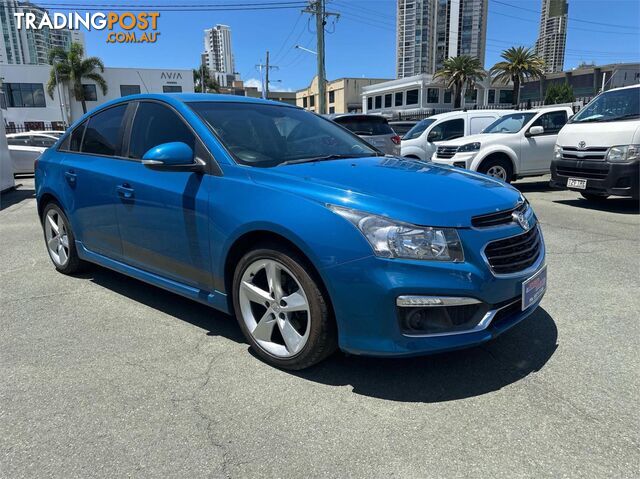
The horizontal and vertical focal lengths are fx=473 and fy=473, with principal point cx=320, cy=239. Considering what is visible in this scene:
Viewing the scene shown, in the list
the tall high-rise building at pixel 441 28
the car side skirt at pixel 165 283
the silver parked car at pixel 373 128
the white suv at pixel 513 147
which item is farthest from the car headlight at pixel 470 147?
the tall high-rise building at pixel 441 28

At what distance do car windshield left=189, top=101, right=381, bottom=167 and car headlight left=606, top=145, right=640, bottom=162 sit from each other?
5347mm

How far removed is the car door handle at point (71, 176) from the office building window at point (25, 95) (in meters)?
50.0

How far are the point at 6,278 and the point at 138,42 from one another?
1515 inches

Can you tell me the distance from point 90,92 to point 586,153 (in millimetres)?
48807

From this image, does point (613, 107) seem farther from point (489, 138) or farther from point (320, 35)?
point (320, 35)

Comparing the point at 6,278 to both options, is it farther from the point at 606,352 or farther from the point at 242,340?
the point at 606,352

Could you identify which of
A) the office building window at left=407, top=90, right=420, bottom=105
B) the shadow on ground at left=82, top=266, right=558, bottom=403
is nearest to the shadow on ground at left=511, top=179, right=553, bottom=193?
the shadow on ground at left=82, top=266, right=558, bottom=403

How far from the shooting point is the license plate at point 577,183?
7918mm

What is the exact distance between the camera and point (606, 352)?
3115 mm

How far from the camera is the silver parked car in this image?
11.5 meters

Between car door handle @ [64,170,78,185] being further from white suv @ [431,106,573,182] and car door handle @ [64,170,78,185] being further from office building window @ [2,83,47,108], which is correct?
office building window @ [2,83,47,108]

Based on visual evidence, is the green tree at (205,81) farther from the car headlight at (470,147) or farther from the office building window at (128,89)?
the car headlight at (470,147)

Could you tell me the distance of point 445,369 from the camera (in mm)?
2912

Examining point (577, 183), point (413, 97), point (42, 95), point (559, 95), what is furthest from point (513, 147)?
point (559, 95)
